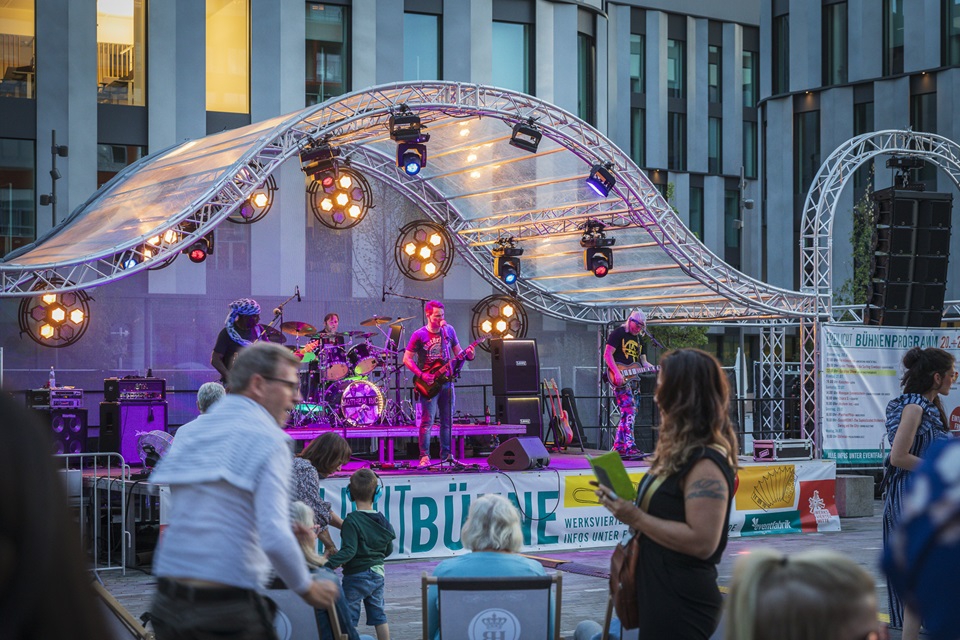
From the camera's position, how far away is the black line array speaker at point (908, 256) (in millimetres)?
15469

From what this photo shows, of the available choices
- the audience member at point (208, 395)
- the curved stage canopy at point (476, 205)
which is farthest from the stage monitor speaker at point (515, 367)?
the audience member at point (208, 395)

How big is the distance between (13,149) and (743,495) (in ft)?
42.7

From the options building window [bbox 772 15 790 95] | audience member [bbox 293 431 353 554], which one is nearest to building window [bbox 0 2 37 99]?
audience member [bbox 293 431 353 554]

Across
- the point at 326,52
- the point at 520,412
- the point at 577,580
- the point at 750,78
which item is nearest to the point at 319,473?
the point at 577,580

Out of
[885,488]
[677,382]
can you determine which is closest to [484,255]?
[885,488]

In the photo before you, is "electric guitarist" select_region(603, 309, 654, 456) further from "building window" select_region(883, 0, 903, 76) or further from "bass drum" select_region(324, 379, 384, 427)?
"building window" select_region(883, 0, 903, 76)

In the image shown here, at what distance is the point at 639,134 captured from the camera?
38.1 metres

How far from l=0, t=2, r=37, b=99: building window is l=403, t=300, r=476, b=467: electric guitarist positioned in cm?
999

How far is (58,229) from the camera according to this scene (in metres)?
17.4

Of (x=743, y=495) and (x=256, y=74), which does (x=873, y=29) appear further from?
(x=743, y=495)

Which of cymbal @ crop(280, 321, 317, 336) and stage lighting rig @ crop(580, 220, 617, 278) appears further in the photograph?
stage lighting rig @ crop(580, 220, 617, 278)

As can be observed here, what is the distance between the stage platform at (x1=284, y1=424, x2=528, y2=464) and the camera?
13578 millimetres

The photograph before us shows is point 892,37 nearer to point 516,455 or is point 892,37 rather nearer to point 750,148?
point 750,148

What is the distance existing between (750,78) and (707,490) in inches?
1565
